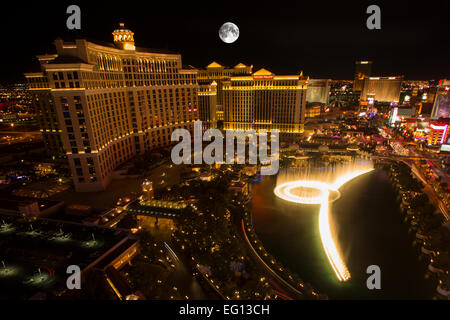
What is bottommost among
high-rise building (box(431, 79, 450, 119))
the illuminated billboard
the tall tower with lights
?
the illuminated billboard

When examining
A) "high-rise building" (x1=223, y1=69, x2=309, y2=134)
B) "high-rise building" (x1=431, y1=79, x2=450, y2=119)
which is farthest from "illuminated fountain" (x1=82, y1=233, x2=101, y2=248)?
"high-rise building" (x1=431, y1=79, x2=450, y2=119)

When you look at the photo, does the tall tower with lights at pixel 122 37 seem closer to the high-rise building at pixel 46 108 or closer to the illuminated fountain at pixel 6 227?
the high-rise building at pixel 46 108

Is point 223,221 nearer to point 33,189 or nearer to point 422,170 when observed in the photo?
point 33,189

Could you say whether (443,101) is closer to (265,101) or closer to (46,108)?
(265,101)

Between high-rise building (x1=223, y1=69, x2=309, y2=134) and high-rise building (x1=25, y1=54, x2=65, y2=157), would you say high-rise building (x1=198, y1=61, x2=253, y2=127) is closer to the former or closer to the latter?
high-rise building (x1=223, y1=69, x2=309, y2=134)

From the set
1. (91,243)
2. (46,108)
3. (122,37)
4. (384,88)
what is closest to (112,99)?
(122,37)
